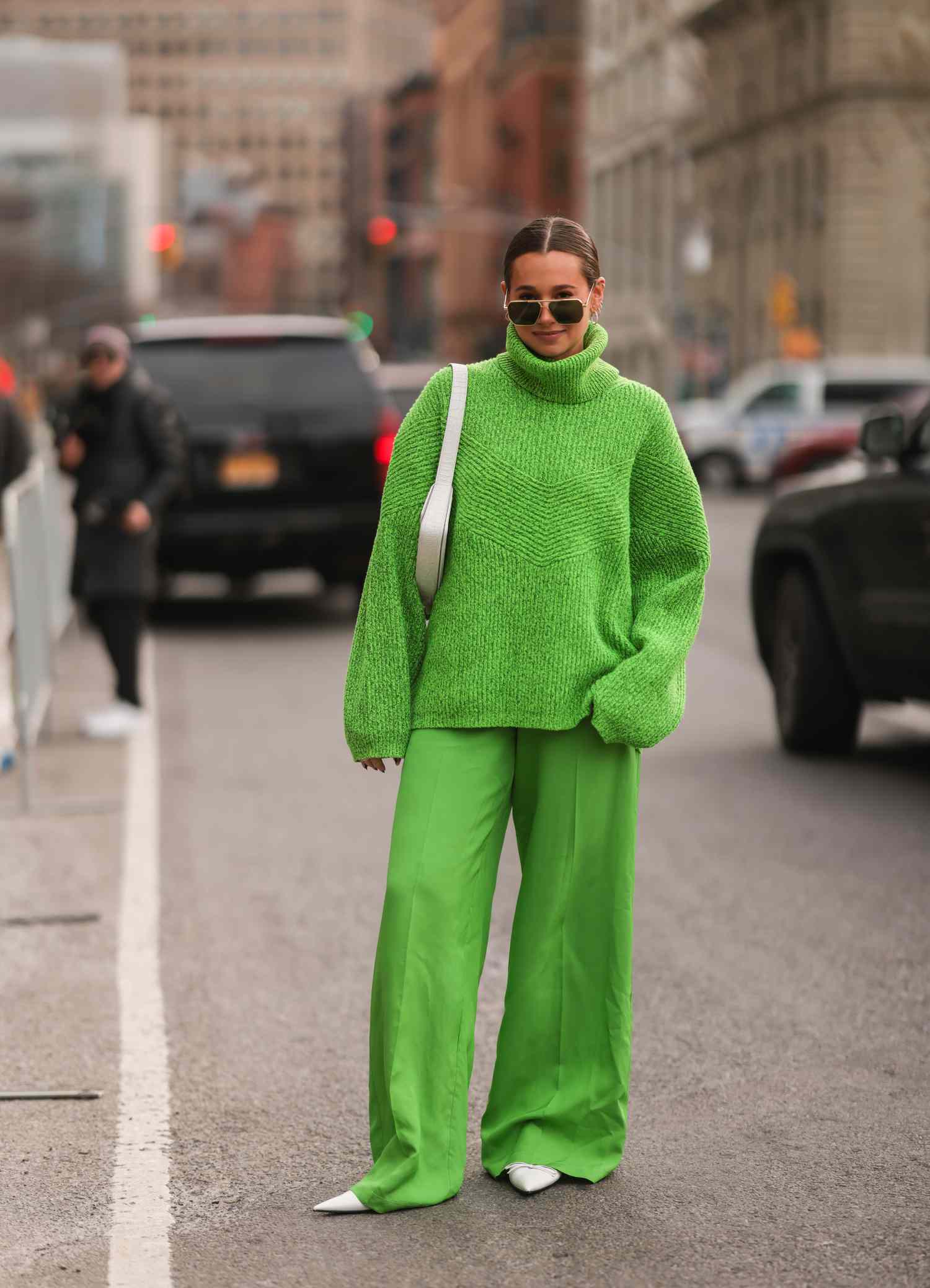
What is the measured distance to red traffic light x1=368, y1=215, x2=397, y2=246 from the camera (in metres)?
50.3

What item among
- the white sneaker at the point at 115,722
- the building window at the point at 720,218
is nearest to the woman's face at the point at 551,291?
the white sneaker at the point at 115,722

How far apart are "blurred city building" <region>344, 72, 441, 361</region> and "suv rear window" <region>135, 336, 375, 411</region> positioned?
10867cm

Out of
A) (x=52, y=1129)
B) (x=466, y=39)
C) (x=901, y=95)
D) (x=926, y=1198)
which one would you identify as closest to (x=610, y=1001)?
(x=926, y=1198)

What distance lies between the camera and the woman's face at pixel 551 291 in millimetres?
4027

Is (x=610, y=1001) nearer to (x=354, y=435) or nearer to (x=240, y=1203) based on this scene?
(x=240, y=1203)

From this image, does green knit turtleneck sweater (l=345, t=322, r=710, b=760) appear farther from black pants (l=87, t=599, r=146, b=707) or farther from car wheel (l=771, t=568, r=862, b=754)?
black pants (l=87, t=599, r=146, b=707)

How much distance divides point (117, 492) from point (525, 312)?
662cm

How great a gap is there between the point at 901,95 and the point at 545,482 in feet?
164

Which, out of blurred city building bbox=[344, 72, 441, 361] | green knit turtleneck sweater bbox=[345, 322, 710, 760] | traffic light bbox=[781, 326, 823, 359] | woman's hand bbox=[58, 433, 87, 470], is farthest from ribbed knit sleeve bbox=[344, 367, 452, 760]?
blurred city building bbox=[344, 72, 441, 361]

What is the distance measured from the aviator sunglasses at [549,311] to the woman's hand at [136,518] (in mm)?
6429

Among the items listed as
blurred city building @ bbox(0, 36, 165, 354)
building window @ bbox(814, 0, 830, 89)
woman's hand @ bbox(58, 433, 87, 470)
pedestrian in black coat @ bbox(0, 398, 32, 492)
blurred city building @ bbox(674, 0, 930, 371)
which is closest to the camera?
woman's hand @ bbox(58, 433, 87, 470)

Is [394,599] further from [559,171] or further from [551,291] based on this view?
[559,171]

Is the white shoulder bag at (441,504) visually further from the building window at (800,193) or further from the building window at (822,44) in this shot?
the building window at (800,193)

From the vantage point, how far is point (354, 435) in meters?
14.9
